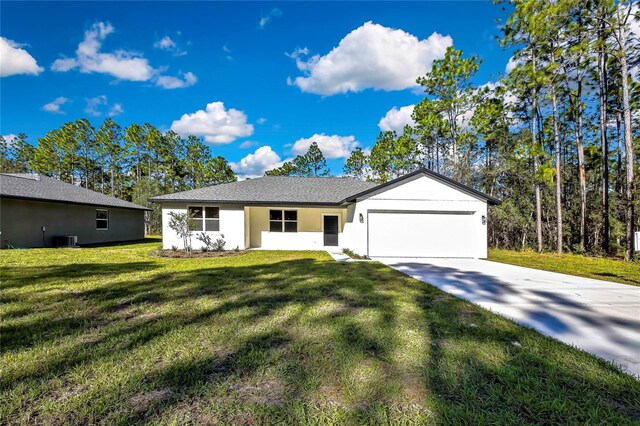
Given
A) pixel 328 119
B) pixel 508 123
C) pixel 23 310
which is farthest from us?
pixel 328 119

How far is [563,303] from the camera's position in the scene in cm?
476

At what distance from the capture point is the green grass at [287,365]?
2.02 metres

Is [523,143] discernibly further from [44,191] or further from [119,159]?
[119,159]

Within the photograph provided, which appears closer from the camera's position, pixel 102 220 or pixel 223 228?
pixel 223 228

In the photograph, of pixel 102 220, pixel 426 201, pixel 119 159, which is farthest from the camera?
pixel 119 159

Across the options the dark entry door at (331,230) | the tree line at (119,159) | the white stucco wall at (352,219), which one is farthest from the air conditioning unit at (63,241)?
the dark entry door at (331,230)

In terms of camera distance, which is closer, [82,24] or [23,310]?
[23,310]

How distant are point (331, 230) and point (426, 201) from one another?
5526 mm

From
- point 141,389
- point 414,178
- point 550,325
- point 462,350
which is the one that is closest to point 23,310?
point 141,389

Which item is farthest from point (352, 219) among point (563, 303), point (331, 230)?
point (563, 303)

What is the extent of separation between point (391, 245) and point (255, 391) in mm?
9814

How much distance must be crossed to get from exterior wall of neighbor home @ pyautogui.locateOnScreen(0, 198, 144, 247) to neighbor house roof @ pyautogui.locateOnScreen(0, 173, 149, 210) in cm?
45

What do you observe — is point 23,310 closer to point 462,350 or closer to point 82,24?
point 462,350

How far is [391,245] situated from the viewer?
451 inches
